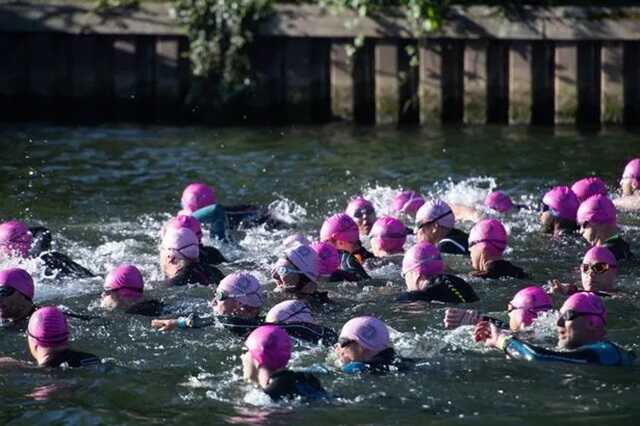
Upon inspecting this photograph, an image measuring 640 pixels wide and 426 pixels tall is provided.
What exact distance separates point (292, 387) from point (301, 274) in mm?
2990

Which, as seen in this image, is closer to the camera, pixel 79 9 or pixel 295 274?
pixel 295 274

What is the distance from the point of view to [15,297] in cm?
1327

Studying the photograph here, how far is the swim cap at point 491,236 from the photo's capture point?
47.8 ft

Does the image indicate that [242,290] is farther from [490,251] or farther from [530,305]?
[490,251]

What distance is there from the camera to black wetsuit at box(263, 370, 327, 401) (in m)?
10.8

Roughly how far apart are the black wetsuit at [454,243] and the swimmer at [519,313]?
299 centimetres

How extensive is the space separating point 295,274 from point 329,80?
1030 cm

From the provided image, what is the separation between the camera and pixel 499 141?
2214cm

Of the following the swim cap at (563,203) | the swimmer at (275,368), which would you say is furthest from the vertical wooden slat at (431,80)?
the swimmer at (275,368)

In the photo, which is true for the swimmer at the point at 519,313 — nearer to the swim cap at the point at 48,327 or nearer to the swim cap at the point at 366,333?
the swim cap at the point at 366,333

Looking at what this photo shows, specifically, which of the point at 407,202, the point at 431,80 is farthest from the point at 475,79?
the point at 407,202

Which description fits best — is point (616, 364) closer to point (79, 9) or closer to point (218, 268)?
point (218, 268)

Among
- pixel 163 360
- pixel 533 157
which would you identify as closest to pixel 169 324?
pixel 163 360

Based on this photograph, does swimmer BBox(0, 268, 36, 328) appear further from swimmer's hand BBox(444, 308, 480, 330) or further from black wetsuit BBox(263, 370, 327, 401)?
swimmer's hand BBox(444, 308, 480, 330)
